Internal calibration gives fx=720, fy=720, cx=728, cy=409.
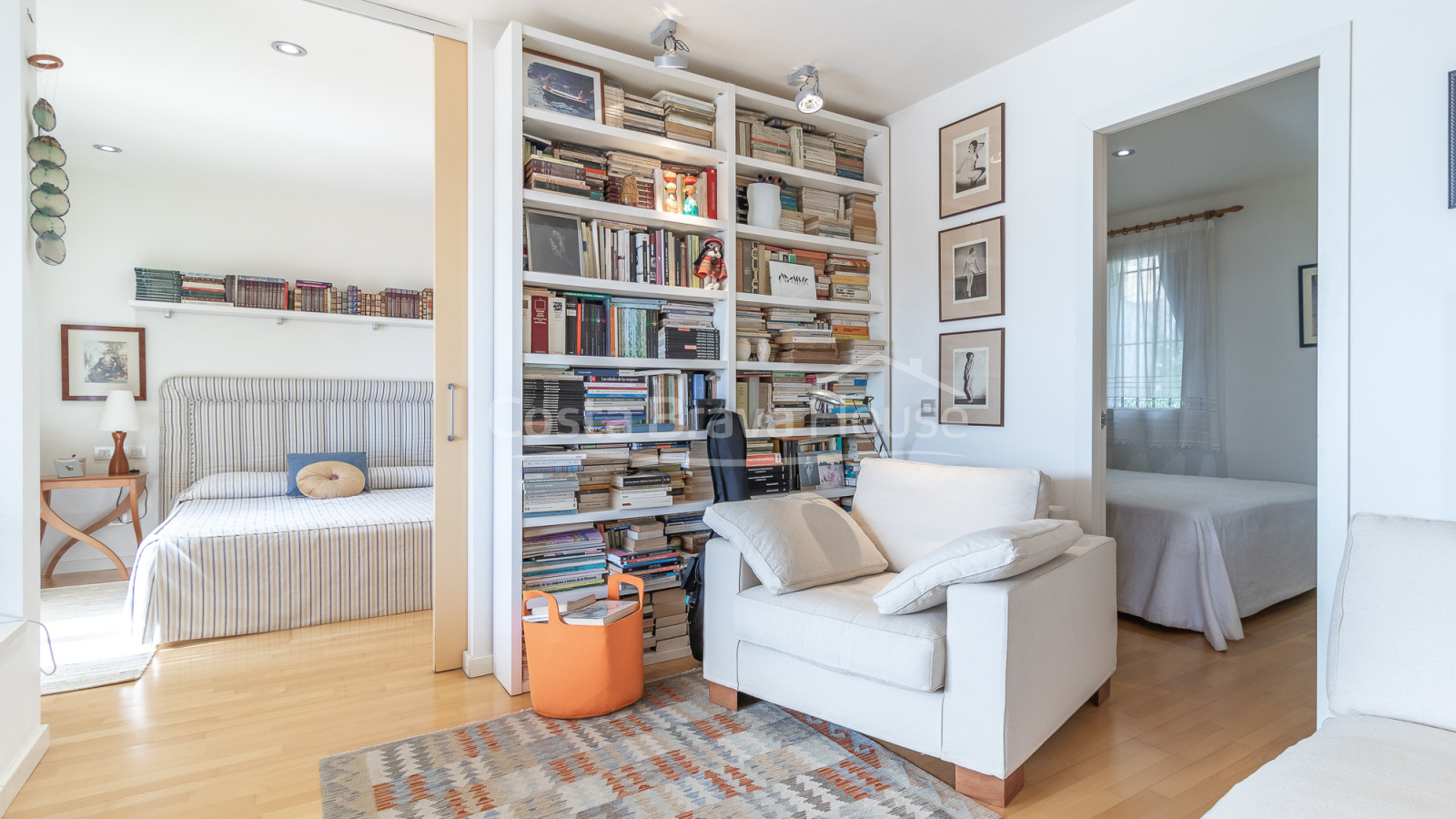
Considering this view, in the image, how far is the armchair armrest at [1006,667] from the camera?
189 cm


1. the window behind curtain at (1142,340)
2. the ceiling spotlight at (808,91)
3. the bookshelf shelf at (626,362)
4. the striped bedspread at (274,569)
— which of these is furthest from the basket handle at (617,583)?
the window behind curtain at (1142,340)

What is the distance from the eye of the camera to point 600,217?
10.1 ft

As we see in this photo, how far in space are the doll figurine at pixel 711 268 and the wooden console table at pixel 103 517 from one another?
3814mm

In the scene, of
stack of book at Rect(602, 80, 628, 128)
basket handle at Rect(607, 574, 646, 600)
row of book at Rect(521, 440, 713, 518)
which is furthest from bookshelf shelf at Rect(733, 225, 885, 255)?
basket handle at Rect(607, 574, 646, 600)

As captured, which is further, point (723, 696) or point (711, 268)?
point (711, 268)

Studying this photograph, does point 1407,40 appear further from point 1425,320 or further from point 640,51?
point 640,51

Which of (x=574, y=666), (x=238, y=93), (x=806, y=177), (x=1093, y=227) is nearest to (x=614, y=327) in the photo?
(x=806, y=177)

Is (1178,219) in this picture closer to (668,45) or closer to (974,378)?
(974,378)

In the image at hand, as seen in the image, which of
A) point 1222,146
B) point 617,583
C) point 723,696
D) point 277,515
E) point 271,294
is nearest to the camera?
point 723,696

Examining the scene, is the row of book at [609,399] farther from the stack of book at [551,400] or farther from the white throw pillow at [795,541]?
the white throw pillow at [795,541]

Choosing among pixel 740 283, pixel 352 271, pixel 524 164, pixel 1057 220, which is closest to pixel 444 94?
pixel 524 164

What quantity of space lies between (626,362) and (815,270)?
4.01 feet

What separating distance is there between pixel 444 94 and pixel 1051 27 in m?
2.47

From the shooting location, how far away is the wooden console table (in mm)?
4188
